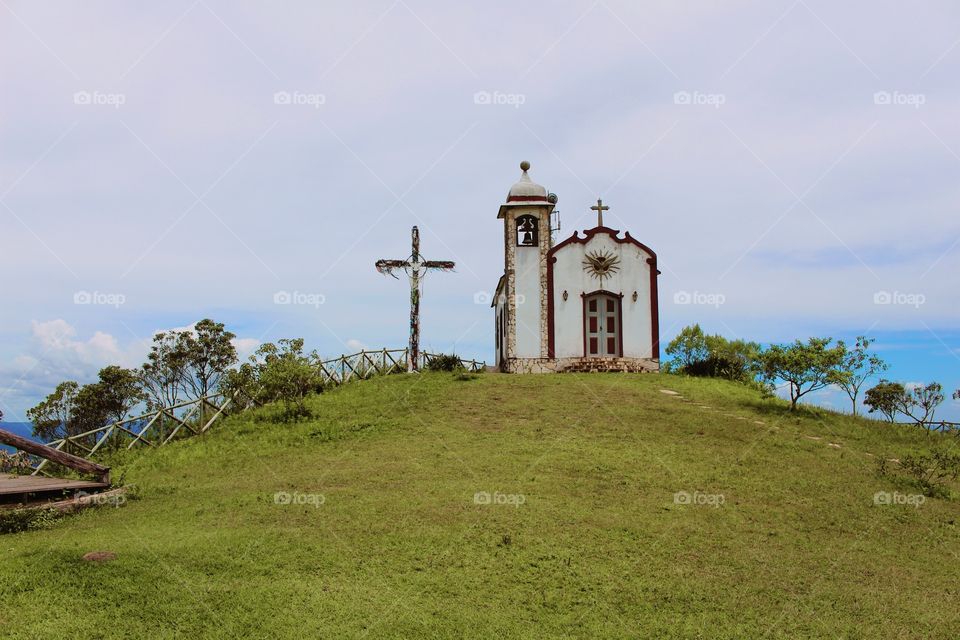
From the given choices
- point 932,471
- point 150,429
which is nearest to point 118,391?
point 150,429

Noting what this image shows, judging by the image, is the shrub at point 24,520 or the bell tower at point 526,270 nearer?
the shrub at point 24,520

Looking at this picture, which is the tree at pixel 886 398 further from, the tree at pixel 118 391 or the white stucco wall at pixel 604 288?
the tree at pixel 118 391

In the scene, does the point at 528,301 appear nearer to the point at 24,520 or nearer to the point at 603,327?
the point at 603,327

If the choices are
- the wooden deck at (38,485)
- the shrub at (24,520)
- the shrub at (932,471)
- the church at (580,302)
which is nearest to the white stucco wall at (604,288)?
the church at (580,302)

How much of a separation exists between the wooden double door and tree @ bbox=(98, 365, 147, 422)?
20.1m

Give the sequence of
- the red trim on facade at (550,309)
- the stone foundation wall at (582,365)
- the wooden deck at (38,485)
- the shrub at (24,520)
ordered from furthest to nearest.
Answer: the red trim on facade at (550,309) < the stone foundation wall at (582,365) < the wooden deck at (38,485) < the shrub at (24,520)

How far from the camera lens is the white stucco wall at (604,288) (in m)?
29.3

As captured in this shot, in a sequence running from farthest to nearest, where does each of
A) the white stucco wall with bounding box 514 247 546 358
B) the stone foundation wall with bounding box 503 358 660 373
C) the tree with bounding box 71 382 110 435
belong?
the tree with bounding box 71 382 110 435 < the white stucco wall with bounding box 514 247 546 358 < the stone foundation wall with bounding box 503 358 660 373

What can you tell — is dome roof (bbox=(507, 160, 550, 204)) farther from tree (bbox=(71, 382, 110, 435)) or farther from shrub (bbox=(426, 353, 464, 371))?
tree (bbox=(71, 382, 110, 435))

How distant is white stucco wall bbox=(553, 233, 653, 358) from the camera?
2933 centimetres

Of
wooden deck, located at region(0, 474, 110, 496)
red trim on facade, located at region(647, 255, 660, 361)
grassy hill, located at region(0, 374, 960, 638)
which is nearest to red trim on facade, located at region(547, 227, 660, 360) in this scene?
red trim on facade, located at region(647, 255, 660, 361)

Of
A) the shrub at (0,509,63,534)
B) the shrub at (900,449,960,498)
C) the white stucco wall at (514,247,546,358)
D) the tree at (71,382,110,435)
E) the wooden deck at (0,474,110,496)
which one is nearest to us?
the shrub at (0,509,63,534)

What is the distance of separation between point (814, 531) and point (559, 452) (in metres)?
5.80

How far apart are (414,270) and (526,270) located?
195 inches
